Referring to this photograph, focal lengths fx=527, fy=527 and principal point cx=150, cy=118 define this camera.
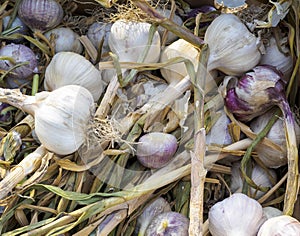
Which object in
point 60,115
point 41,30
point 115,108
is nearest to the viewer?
point 60,115

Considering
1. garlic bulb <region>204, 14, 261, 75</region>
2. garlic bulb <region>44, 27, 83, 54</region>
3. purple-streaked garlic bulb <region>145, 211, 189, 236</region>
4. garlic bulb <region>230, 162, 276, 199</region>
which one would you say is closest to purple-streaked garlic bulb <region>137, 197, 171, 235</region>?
purple-streaked garlic bulb <region>145, 211, 189, 236</region>

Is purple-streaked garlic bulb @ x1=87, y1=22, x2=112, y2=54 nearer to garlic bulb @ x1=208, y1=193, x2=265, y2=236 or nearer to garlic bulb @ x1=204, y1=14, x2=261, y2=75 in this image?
garlic bulb @ x1=204, y1=14, x2=261, y2=75

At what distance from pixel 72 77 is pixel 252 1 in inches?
15.8

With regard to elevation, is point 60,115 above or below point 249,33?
below

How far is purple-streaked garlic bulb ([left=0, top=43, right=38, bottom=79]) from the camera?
1068 mm

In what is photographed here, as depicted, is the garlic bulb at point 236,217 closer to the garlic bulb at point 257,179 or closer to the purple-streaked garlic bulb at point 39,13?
the garlic bulb at point 257,179

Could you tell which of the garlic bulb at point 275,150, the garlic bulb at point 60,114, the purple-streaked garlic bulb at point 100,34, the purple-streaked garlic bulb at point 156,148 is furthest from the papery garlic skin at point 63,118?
the garlic bulb at point 275,150

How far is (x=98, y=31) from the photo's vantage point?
3.68 feet

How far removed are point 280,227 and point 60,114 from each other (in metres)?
0.40

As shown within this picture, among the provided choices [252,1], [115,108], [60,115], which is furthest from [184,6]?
[60,115]

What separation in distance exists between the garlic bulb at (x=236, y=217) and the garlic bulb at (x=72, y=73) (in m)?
0.33

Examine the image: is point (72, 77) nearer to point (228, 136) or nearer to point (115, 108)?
point (115, 108)

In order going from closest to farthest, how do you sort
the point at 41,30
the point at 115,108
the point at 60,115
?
the point at 60,115 < the point at 115,108 < the point at 41,30

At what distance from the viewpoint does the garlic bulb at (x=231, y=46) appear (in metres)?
0.99
